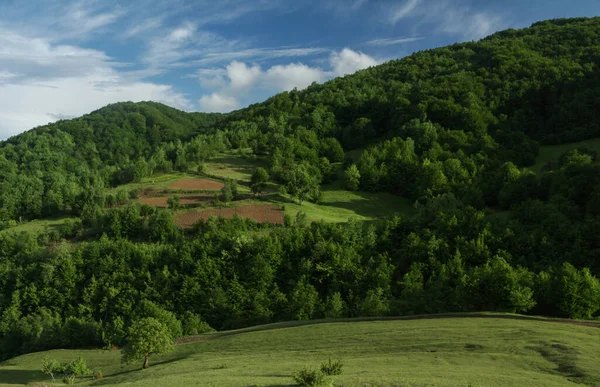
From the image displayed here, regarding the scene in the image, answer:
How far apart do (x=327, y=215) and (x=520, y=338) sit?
5146cm

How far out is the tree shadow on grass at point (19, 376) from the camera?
34.5 m

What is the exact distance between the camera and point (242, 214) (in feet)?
230

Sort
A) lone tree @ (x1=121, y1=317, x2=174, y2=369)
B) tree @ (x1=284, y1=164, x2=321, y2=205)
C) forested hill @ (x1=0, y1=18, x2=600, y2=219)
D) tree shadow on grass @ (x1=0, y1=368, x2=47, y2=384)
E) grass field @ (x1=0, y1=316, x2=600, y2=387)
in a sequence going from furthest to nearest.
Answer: forested hill @ (x1=0, y1=18, x2=600, y2=219), tree @ (x1=284, y1=164, x2=321, y2=205), tree shadow on grass @ (x1=0, y1=368, x2=47, y2=384), lone tree @ (x1=121, y1=317, x2=174, y2=369), grass field @ (x1=0, y1=316, x2=600, y2=387)

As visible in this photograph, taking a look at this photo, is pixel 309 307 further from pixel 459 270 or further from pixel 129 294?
A: pixel 129 294

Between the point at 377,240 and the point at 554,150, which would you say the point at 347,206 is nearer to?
the point at 377,240

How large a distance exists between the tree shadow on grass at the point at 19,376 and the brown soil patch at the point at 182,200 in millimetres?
40463

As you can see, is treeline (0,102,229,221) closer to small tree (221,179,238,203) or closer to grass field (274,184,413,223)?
small tree (221,179,238,203)

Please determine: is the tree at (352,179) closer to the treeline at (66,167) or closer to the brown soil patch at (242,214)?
the brown soil patch at (242,214)

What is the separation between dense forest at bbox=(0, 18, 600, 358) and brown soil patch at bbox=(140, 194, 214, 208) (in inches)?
208

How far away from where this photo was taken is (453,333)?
88.0 ft

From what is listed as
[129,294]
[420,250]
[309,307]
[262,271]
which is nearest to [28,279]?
[129,294]

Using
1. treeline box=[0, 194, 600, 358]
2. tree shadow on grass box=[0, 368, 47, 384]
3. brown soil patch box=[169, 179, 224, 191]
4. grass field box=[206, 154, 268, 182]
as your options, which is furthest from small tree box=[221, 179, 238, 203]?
tree shadow on grass box=[0, 368, 47, 384]

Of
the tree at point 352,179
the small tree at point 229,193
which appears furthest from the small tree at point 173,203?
the tree at point 352,179

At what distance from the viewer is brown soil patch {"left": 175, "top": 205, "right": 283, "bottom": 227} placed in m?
68.9
